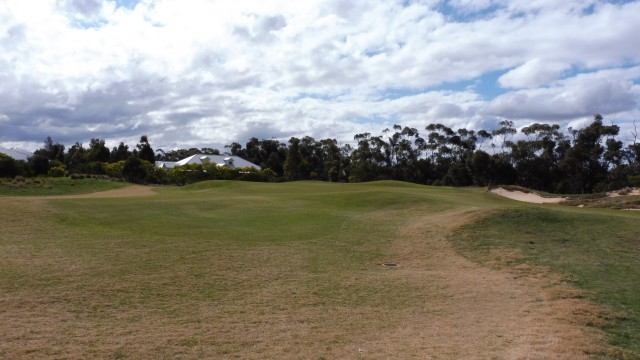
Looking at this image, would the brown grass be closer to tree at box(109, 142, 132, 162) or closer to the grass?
the grass

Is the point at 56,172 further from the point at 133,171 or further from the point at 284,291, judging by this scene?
the point at 284,291

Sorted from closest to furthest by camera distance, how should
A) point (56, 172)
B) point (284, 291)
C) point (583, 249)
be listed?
point (284, 291) → point (583, 249) → point (56, 172)

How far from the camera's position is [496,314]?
1005cm

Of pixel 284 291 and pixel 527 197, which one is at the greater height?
pixel 527 197

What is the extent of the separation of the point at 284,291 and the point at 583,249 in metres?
10.1

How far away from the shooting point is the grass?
46562mm

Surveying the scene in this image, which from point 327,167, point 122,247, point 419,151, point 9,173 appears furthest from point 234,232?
point 327,167

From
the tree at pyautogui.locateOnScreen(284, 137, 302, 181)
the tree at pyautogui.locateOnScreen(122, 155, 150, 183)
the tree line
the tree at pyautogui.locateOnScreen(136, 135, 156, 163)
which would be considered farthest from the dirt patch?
the tree at pyautogui.locateOnScreen(136, 135, 156, 163)

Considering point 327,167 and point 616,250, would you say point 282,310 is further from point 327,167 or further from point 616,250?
point 327,167

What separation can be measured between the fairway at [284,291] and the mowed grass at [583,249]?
0.13 metres

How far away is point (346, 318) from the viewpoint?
9.59 metres

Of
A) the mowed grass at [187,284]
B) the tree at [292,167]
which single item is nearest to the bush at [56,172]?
the tree at [292,167]

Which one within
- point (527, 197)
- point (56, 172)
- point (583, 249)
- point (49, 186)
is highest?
point (56, 172)

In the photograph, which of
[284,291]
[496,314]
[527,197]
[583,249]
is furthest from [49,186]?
[496,314]
